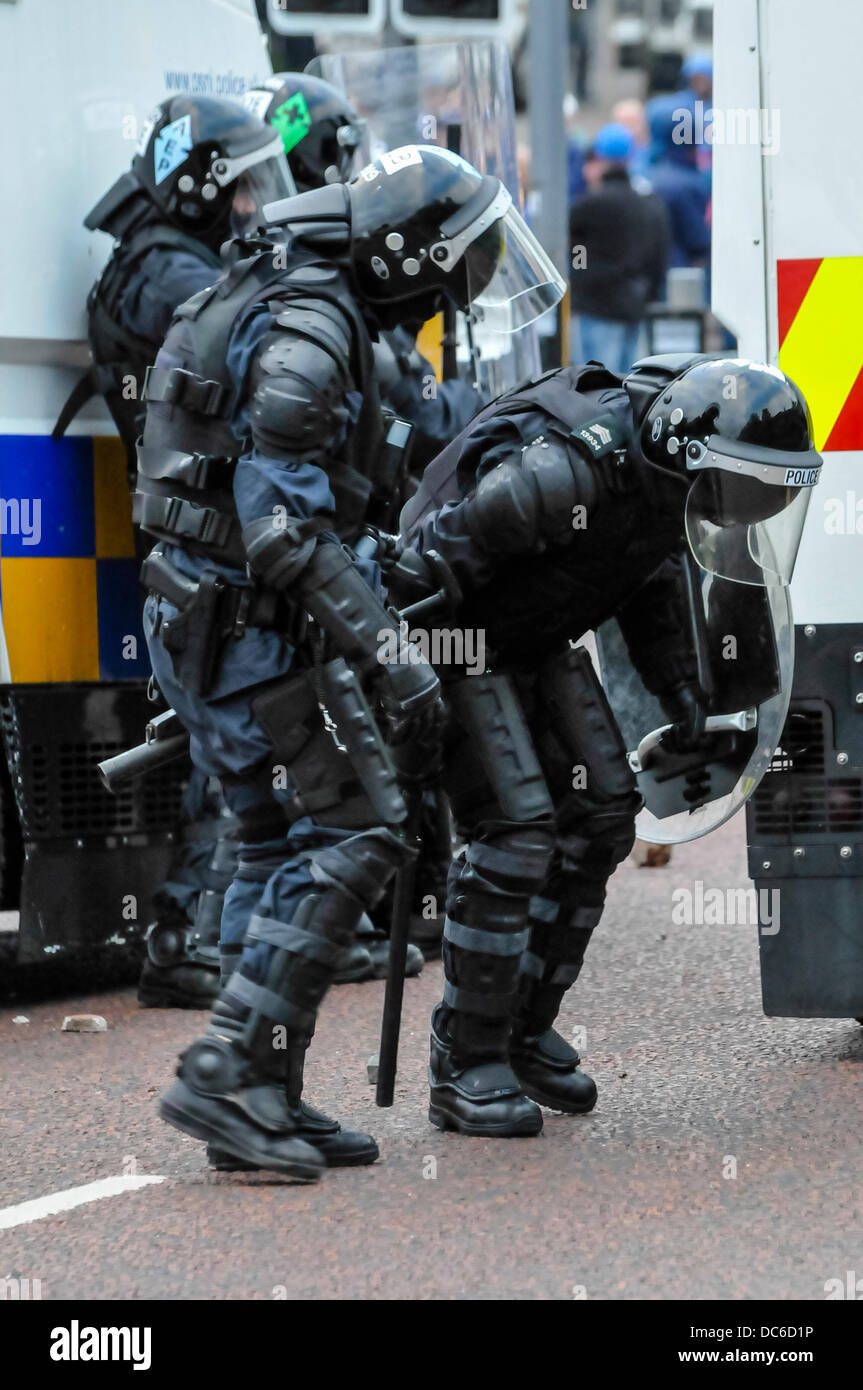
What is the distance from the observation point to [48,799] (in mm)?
5699

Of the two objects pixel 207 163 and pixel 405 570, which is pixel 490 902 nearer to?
pixel 405 570

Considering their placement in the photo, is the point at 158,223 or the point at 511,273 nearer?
the point at 511,273

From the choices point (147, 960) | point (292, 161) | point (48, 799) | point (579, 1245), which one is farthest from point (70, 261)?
point (579, 1245)

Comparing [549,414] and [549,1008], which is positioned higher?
[549,414]

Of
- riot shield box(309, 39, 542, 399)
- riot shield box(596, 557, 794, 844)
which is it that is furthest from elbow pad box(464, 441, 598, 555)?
riot shield box(309, 39, 542, 399)

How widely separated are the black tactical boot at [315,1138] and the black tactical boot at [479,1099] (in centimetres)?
25

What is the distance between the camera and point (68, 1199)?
4047 mm

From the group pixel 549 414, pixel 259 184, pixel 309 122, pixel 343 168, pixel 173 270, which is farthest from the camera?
pixel 343 168

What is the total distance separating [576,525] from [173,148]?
2.01m

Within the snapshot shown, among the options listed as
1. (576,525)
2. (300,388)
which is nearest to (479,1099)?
(576,525)

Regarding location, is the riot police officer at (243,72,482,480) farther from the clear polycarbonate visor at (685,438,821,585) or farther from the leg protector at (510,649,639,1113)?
the clear polycarbonate visor at (685,438,821,585)

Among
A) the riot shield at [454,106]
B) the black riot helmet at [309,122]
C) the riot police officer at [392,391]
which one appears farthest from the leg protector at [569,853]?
the riot shield at [454,106]

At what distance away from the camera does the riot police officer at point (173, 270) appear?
5719 mm
